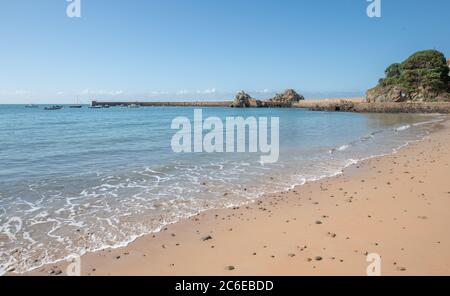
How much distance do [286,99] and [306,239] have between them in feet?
409

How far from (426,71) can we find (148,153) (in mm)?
70659

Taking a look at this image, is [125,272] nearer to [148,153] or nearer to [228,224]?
[228,224]

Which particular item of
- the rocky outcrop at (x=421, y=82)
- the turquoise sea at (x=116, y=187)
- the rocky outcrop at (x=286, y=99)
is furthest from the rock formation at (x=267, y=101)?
the turquoise sea at (x=116, y=187)

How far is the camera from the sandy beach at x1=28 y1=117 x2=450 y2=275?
5.34 meters

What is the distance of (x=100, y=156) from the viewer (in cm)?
1764

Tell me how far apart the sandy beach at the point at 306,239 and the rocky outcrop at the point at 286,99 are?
4534 inches

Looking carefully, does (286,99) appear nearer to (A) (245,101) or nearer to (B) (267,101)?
(B) (267,101)

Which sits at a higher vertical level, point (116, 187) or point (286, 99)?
point (286, 99)

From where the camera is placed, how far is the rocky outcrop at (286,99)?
404 feet

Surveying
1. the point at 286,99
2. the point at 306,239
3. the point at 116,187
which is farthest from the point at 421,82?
the point at 306,239

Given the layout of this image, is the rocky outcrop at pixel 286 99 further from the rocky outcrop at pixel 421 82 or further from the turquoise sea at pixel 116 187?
the turquoise sea at pixel 116 187

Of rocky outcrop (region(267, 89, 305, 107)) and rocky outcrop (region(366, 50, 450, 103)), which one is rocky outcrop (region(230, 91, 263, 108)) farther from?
rocky outcrop (region(366, 50, 450, 103))

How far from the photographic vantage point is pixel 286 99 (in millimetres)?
127062
